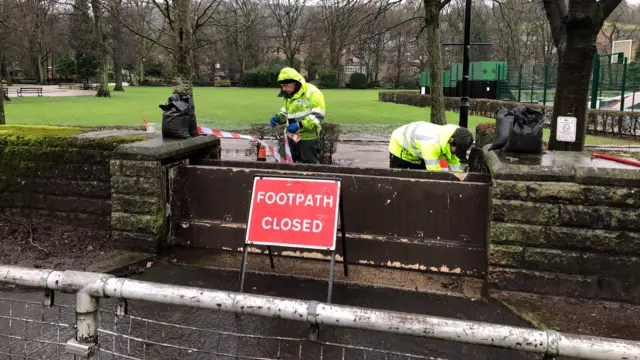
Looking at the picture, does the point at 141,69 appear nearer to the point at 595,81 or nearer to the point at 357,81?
the point at 357,81

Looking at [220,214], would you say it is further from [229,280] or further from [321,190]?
[321,190]

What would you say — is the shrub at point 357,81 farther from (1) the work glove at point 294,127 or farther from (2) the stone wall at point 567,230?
(2) the stone wall at point 567,230

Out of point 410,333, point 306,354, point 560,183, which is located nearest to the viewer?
point 410,333

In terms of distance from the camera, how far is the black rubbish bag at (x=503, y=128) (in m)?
5.38

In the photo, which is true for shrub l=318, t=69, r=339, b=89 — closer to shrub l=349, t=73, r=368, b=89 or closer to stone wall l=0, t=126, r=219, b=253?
shrub l=349, t=73, r=368, b=89

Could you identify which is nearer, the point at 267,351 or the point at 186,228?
the point at 267,351

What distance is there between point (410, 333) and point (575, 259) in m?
2.94

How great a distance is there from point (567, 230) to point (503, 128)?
1437 mm

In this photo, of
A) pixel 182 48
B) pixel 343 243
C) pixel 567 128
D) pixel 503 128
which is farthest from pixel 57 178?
pixel 567 128

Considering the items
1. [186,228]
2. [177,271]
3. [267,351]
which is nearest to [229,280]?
[177,271]

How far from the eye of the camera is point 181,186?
568 centimetres

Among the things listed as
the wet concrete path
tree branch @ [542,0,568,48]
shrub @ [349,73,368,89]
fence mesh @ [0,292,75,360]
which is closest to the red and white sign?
the wet concrete path

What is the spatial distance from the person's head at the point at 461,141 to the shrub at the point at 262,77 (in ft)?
207

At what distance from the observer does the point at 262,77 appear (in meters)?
68.3
